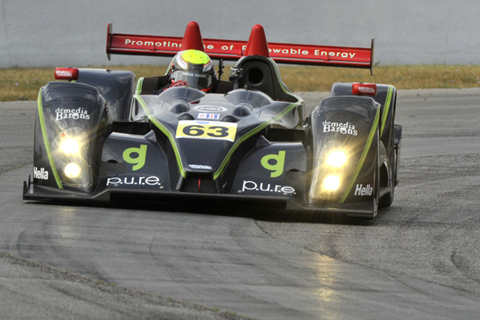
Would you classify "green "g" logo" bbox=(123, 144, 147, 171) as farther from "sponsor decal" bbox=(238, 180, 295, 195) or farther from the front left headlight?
the front left headlight

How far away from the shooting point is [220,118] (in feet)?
25.0

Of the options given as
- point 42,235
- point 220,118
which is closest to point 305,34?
point 220,118

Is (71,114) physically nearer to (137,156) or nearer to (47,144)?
(47,144)

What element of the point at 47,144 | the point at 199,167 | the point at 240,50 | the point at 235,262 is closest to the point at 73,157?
the point at 47,144

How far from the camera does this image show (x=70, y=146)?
285 inches

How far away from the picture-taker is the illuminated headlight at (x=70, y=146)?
7.22m

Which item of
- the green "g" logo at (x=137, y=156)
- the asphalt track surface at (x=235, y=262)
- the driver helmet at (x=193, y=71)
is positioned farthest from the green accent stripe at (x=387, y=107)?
the green "g" logo at (x=137, y=156)

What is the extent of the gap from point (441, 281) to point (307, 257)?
0.88 m

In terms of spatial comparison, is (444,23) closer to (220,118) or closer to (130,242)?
(220,118)

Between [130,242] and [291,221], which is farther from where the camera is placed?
[291,221]

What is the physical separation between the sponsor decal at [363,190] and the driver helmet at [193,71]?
2868 mm

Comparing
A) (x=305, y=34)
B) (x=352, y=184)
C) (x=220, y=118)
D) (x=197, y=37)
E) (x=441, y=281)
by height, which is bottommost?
(x=441, y=281)

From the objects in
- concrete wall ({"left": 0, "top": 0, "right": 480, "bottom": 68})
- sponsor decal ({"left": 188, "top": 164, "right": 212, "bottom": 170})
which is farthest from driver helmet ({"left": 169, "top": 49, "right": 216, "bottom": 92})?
concrete wall ({"left": 0, "top": 0, "right": 480, "bottom": 68})

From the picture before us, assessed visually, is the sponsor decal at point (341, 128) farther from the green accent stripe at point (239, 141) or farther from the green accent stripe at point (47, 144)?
the green accent stripe at point (47, 144)
